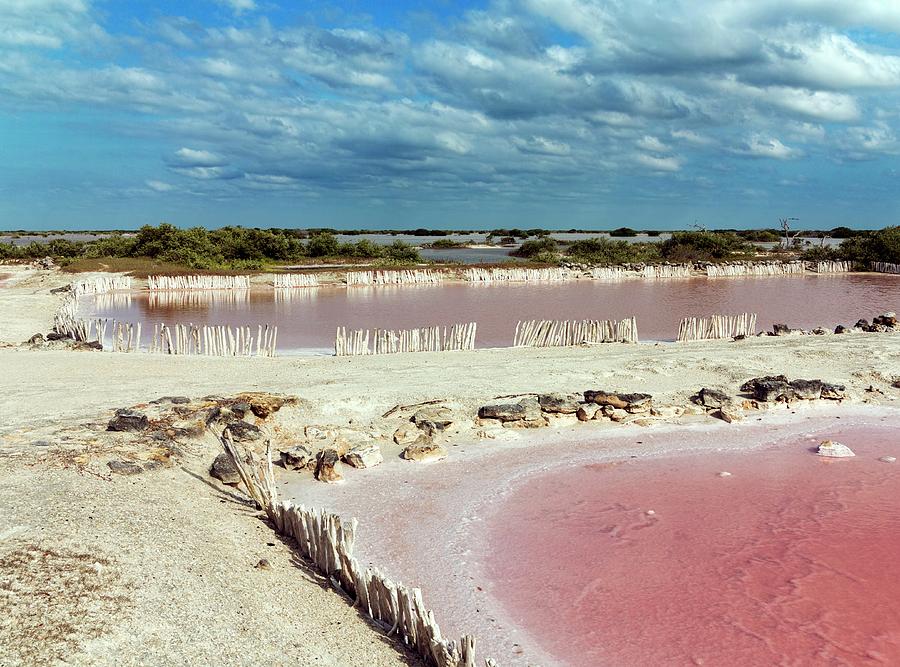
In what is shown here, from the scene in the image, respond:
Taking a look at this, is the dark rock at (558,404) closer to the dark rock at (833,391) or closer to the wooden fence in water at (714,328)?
the dark rock at (833,391)

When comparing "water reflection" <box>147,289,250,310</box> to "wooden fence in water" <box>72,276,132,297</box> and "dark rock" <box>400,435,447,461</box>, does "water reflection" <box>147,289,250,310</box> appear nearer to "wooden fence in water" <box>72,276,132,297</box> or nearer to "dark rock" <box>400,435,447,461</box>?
"wooden fence in water" <box>72,276,132,297</box>

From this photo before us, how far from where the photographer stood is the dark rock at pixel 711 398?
10039 mm

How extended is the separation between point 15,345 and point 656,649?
13.5m

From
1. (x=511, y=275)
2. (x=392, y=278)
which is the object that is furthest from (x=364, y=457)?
(x=511, y=275)

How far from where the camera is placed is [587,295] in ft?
89.9

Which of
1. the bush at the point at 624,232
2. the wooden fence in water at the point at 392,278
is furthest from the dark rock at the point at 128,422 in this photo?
the bush at the point at 624,232

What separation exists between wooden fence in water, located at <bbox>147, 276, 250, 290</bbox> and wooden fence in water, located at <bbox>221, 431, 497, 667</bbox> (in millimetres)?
23362

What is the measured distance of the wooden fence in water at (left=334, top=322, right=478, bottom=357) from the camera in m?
13.4

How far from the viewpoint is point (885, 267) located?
3675cm

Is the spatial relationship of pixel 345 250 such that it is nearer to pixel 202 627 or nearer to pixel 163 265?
pixel 163 265

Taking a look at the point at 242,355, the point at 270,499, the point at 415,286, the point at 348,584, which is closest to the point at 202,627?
the point at 348,584

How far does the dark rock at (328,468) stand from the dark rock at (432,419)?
4.80 ft

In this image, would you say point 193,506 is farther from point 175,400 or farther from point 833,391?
point 833,391

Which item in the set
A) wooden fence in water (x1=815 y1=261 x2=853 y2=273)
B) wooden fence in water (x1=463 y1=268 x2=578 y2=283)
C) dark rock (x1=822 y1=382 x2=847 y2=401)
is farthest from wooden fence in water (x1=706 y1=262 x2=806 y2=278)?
dark rock (x1=822 y1=382 x2=847 y2=401)
